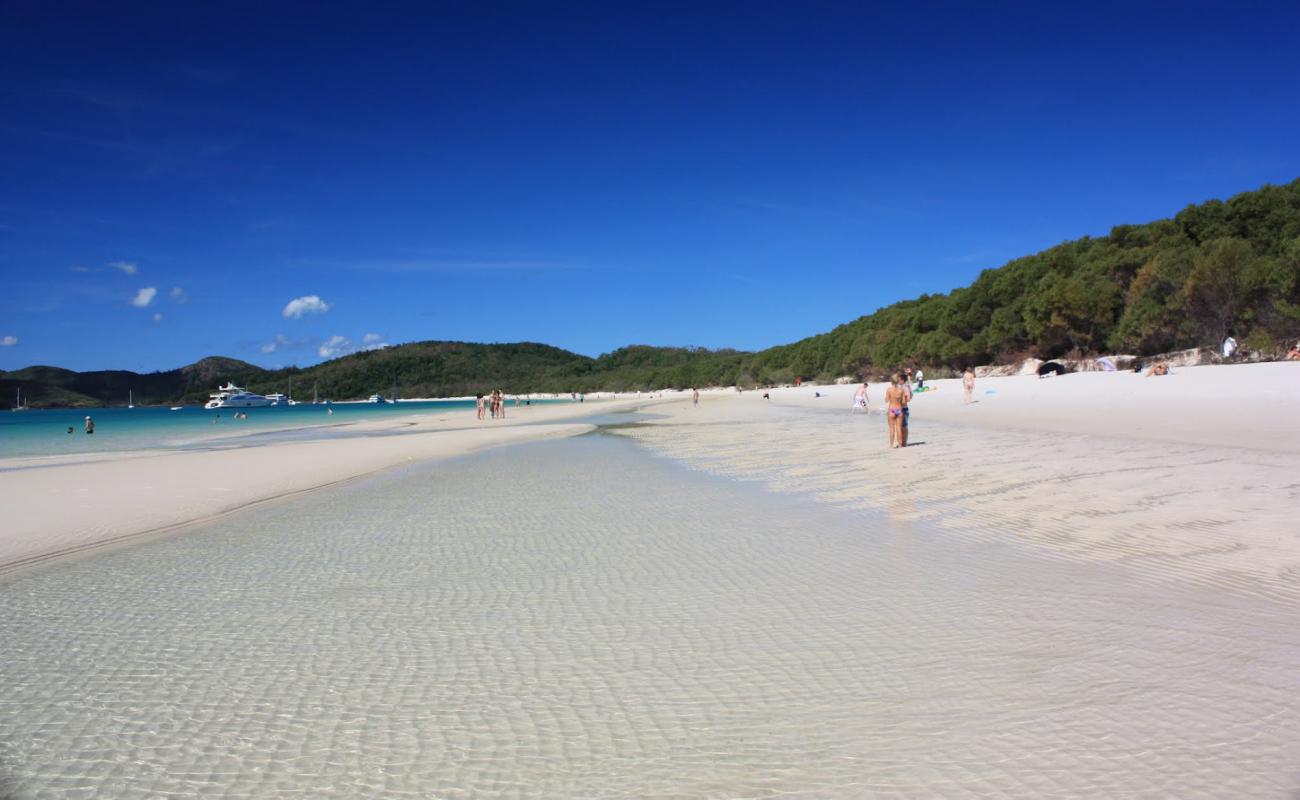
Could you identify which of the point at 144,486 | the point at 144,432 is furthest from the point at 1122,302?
the point at 144,432

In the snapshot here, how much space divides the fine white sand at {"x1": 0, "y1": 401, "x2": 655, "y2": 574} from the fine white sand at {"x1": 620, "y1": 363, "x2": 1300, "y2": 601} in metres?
7.63

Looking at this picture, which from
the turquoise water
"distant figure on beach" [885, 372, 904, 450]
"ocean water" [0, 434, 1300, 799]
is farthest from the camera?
the turquoise water

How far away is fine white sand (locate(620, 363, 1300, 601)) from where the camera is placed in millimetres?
6695

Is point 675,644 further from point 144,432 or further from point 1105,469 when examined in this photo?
point 144,432

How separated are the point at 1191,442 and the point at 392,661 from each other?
1553 cm

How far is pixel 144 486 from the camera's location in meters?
13.5

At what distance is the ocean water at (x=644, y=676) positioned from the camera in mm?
3012

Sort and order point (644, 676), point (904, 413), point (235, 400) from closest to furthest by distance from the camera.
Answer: point (644, 676)
point (904, 413)
point (235, 400)

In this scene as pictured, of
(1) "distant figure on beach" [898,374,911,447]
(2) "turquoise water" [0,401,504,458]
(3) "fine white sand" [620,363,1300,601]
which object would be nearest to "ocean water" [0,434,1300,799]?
(3) "fine white sand" [620,363,1300,601]

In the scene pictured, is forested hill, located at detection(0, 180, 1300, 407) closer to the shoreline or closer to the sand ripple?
the shoreline

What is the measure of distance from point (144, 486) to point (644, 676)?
1307 centimetres

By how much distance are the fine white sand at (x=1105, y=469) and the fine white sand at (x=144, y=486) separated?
7632 mm

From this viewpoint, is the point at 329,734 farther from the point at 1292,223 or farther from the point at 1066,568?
the point at 1292,223

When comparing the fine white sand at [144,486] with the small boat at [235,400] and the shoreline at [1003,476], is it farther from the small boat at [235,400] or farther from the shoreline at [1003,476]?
the small boat at [235,400]
